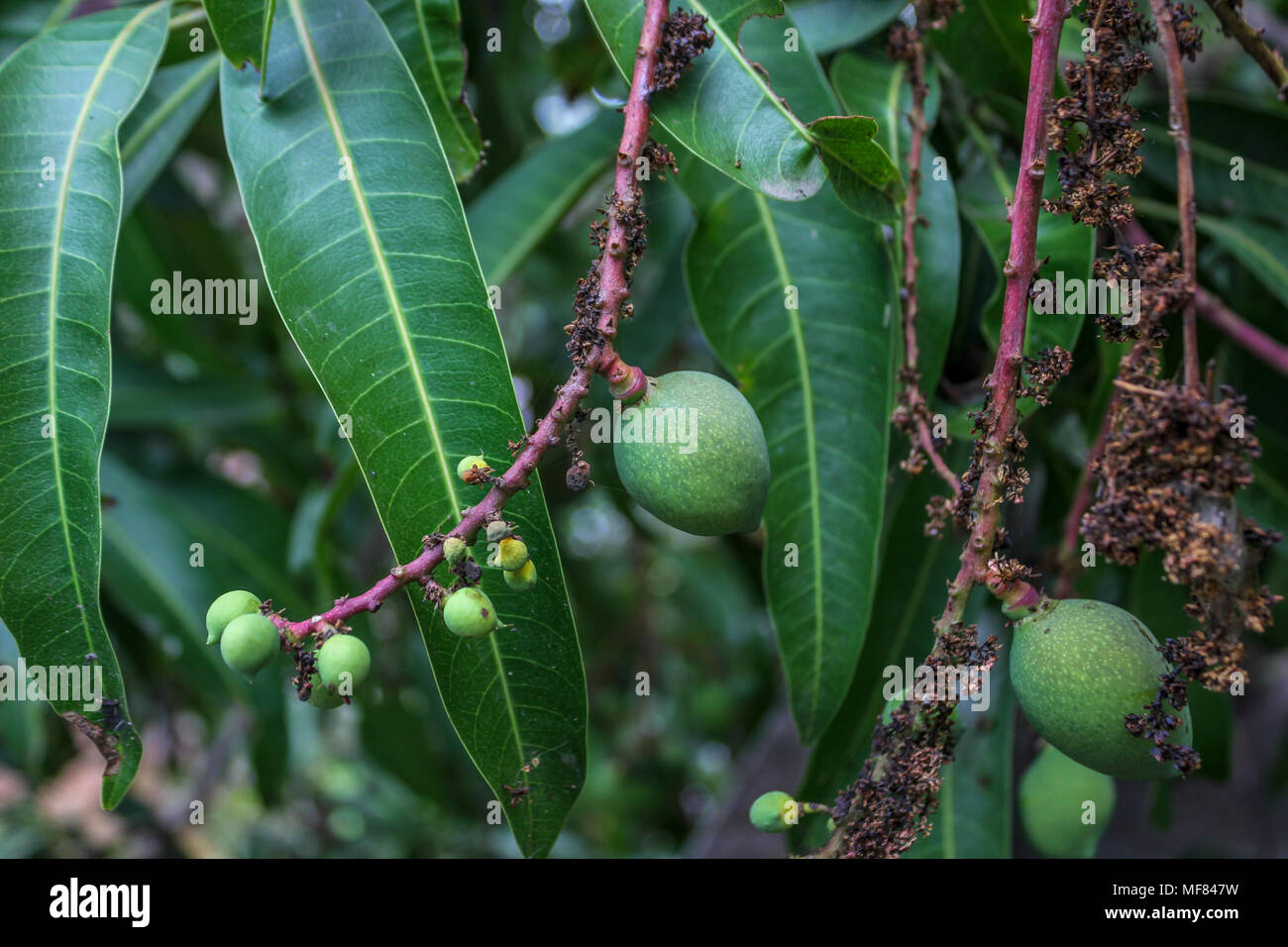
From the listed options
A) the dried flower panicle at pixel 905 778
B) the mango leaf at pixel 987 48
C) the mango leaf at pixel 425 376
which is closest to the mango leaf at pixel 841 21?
the mango leaf at pixel 987 48

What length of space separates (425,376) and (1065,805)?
3.11 feet

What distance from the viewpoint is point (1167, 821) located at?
1.67 m

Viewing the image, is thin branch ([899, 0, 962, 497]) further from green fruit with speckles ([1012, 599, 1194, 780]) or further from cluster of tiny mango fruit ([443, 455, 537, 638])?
cluster of tiny mango fruit ([443, 455, 537, 638])

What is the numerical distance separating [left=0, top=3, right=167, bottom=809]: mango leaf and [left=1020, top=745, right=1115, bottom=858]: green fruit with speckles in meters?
1.06

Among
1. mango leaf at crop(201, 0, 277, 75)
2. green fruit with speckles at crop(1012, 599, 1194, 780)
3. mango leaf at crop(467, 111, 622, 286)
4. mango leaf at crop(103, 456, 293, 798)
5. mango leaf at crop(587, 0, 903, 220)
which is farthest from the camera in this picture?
mango leaf at crop(103, 456, 293, 798)

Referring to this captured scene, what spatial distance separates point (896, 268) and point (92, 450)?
2.81 feet

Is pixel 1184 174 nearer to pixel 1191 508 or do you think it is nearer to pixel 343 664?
pixel 1191 508

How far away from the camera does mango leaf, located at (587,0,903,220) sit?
0.94 m

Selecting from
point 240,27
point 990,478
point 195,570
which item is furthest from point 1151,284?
point 195,570

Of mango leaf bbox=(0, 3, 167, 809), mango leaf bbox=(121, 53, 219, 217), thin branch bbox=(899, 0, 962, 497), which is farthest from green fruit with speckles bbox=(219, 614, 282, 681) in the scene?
mango leaf bbox=(121, 53, 219, 217)

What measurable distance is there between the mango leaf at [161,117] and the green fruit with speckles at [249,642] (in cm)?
90

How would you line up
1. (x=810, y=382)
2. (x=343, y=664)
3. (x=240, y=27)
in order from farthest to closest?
(x=810, y=382)
(x=240, y=27)
(x=343, y=664)

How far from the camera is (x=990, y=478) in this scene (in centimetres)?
82
